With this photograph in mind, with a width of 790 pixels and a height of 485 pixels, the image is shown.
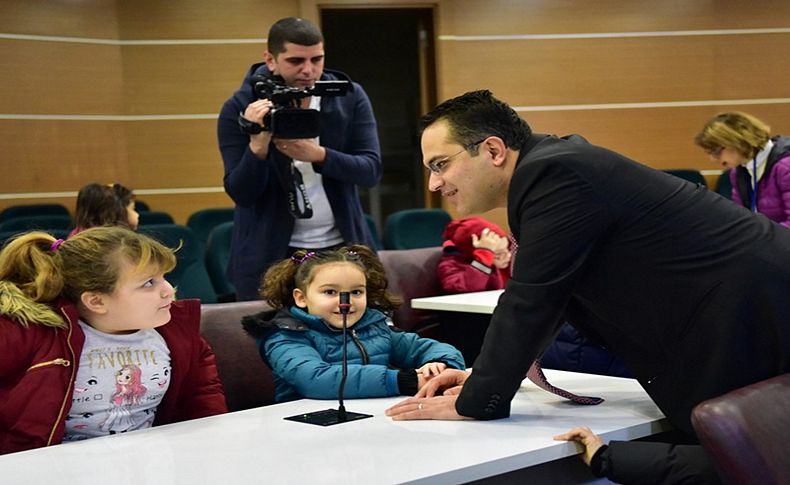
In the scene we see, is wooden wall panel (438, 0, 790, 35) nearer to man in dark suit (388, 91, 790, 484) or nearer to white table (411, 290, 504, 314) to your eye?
white table (411, 290, 504, 314)

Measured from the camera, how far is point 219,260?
5.38m

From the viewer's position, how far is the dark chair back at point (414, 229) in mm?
6309

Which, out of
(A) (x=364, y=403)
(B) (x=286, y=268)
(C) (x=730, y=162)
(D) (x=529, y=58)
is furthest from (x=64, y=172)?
(A) (x=364, y=403)

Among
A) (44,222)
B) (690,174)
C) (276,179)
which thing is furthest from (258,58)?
(276,179)

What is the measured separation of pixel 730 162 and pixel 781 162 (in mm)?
292

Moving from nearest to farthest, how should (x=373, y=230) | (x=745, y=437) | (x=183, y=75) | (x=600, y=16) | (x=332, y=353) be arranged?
(x=745, y=437) → (x=332, y=353) → (x=373, y=230) → (x=183, y=75) → (x=600, y=16)

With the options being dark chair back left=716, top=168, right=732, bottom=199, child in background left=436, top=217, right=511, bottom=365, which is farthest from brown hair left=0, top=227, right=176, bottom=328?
dark chair back left=716, top=168, right=732, bottom=199

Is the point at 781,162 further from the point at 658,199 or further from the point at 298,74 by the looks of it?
the point at 658,199

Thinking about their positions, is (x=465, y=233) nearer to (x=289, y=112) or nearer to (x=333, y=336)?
(x=289, y=112)

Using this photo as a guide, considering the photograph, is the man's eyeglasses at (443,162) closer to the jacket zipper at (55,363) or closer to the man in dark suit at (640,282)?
the man in dark suit at (640,282)

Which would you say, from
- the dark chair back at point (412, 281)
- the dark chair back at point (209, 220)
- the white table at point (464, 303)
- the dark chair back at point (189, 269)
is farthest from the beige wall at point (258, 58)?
the white table at point (464, 303)

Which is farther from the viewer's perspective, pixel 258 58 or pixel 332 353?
pixel 258 58

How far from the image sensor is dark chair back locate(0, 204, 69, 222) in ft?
22.6

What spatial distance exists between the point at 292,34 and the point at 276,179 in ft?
1.53
